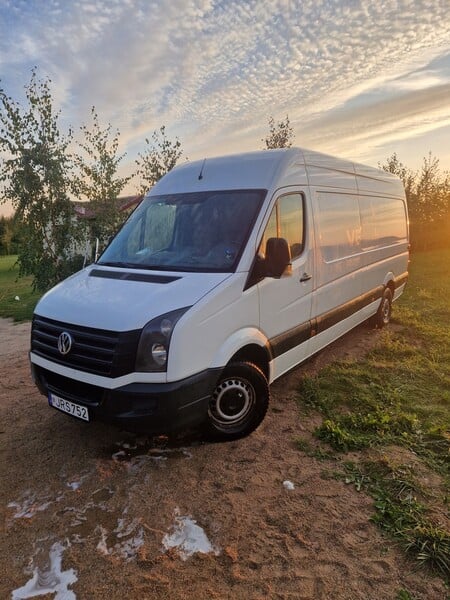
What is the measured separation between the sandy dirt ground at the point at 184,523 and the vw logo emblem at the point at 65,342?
1006mm

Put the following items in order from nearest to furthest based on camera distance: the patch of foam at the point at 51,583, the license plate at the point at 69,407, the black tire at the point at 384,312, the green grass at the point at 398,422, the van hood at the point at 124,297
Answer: the patch of foam at the point at 51,583, the green grass at the point at 398,422, the van hood at the point at 124,297, the license plate at the point at 69,407, the black tire at the point at 384,312

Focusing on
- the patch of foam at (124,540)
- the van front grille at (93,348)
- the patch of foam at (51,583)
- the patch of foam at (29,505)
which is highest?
the van front grille at (93,348)

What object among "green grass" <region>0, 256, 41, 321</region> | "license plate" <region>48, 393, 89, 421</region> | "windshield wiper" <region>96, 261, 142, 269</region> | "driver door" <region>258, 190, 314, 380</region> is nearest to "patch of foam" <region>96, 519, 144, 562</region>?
"license plate" <region>48, 393, 89, 421</region>

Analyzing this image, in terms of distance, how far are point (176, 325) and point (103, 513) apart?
4.59 ft

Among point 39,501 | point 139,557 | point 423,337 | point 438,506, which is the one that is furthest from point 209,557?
point 423,337

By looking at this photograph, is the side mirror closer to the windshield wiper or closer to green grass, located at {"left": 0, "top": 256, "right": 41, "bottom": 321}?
the windshield wiper

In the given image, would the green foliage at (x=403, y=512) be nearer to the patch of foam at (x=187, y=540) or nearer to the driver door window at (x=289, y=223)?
the patch of foam at (x=187, y=540)

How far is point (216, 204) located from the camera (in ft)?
13.2

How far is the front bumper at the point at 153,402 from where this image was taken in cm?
300

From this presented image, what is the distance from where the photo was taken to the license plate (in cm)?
322

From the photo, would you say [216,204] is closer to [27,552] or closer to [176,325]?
[176,325]

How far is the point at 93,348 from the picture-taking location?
3.10 meters

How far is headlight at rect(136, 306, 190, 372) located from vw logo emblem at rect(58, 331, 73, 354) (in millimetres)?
643

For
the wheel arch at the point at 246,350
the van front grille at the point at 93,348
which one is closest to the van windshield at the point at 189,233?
the wheel arch at the point at 246,350
